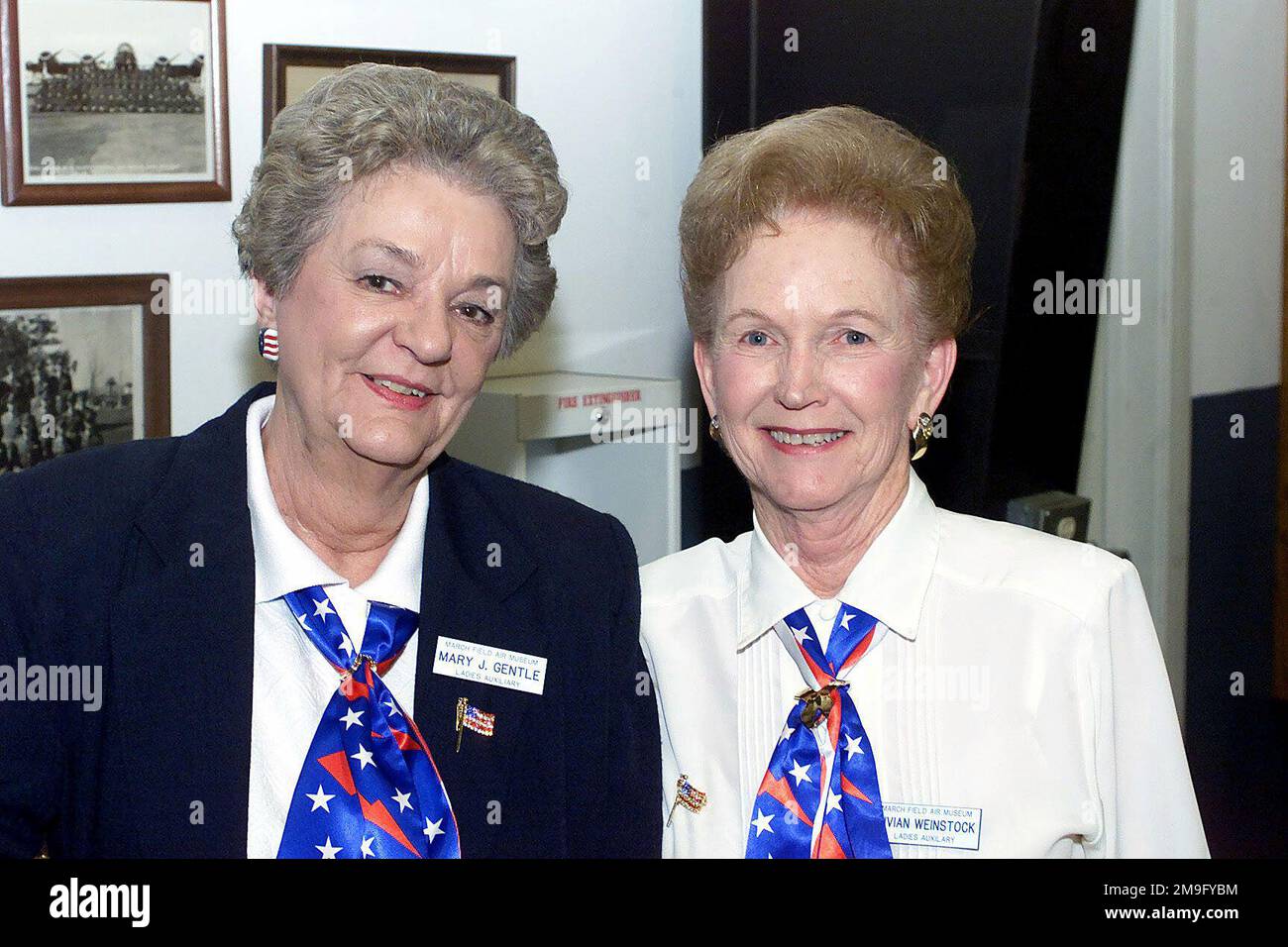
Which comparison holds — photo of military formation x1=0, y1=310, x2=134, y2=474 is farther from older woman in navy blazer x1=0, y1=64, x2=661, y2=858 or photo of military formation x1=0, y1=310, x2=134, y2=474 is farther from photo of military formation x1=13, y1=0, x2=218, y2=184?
older woman in navy blazer x1=0, y1=64, x2=661, y2=858

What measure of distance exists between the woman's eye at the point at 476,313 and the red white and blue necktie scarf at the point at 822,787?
57cm

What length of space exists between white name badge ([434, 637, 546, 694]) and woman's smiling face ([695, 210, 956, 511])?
14.1 inches

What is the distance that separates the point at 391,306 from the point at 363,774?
0.52 metres

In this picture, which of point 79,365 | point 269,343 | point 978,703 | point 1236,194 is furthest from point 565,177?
point 978,703

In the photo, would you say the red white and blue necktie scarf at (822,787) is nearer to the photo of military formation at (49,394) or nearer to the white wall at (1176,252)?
the photo of military formation at (49,394)

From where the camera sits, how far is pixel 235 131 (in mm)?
2205

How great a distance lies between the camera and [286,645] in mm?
1527

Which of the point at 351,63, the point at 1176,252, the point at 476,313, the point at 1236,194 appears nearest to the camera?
the point at 476,313

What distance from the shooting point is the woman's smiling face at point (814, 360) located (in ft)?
5.07

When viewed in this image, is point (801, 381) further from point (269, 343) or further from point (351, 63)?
point (351, 63)

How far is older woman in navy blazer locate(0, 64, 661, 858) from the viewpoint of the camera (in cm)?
143

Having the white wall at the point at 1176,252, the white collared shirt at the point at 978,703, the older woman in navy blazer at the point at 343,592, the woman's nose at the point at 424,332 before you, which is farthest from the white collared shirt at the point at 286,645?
the white wall at the point at 1176,252

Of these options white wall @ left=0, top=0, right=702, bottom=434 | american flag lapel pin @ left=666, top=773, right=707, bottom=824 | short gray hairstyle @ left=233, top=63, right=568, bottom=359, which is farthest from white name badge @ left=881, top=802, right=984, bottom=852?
white wall @ left=0, top=0, right=702, bottom=434

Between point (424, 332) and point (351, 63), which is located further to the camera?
point (351, 63)
